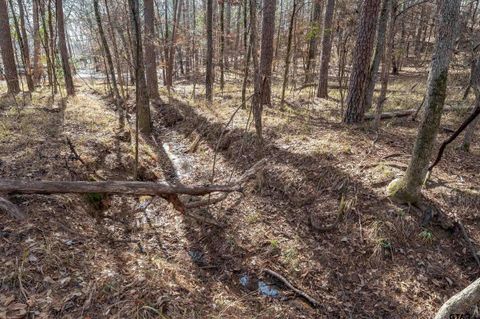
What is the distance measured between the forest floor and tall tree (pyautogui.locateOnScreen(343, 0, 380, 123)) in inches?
18.6

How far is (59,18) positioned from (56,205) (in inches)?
411

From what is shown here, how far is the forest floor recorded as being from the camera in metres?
2.92

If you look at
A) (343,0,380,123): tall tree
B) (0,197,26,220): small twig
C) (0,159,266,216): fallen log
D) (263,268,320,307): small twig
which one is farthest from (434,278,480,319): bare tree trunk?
(343,0,380,123): tall tree

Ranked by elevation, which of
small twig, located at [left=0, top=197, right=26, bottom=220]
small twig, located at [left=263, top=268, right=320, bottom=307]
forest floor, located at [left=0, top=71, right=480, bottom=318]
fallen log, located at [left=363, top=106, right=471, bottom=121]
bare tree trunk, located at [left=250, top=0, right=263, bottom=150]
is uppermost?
bare tree trunk, located at [left=250, top=0, right=263, bottom=150]

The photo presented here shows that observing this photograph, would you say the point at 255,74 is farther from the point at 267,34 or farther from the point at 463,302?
the point at 463,302

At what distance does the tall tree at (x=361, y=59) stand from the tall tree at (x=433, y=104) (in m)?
2.98

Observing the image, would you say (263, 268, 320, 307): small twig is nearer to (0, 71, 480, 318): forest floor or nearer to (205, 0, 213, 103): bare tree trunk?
(0, 71, 480, 318): forest floor

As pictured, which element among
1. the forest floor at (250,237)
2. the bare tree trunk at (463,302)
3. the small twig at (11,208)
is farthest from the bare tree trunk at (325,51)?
the small twig at (11,208)

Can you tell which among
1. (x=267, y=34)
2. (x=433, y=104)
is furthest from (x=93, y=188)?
(x=267, y=34)

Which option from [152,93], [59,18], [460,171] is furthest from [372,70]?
[59,18]

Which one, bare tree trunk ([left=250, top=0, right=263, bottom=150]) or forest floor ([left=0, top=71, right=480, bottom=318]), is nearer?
forest floor ([left=0, top=71, right=480, bottom=318])

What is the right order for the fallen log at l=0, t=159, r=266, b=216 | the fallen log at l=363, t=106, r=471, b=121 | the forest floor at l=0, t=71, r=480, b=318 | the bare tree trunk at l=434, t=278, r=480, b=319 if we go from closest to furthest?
the bare tree trunk at l=434, t=278, r=480, b=319, the forest floor at l=0, t=71, r=480, b=318, the fallen log at l=0, t=159, r=266, b=216, the fallen log at l=363, t=106, r=471, b=121

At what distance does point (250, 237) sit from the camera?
4.51 m

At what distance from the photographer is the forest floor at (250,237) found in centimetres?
292
